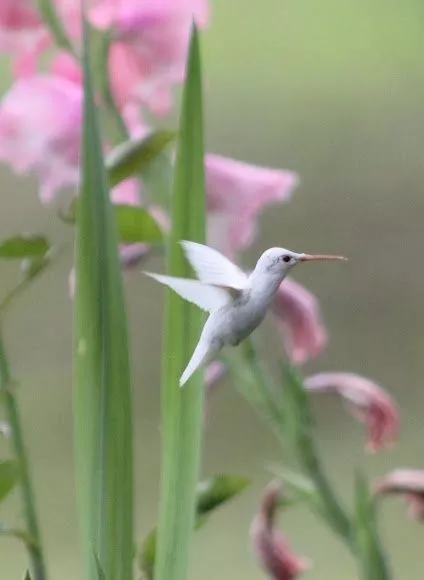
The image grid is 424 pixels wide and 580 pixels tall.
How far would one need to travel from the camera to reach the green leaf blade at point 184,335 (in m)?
0.38

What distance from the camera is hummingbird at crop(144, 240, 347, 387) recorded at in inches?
11.9

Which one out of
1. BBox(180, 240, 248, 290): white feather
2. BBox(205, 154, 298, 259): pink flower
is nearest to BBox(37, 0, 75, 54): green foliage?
BBox(205, 154, 298, 259): pink flower

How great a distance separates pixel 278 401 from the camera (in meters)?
0.51

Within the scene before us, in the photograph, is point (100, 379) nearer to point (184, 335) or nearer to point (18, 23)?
point (184, 335)

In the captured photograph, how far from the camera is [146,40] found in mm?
481

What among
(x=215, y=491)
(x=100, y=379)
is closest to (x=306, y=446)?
(x=215, y=491)

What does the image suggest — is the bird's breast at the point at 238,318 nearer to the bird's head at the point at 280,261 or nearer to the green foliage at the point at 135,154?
the bird's head at the point at 280,261

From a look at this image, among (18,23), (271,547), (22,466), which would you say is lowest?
(271,547)

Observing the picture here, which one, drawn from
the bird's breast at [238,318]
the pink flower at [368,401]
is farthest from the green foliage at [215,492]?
the bird's breast at [238,318]

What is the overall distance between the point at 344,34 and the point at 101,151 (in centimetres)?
36

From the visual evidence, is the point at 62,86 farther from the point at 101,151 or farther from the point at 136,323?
the point at 136,323

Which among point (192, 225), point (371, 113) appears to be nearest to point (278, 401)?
point (192, 225)

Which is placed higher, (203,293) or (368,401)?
(203,293)

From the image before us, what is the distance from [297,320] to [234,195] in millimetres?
96
